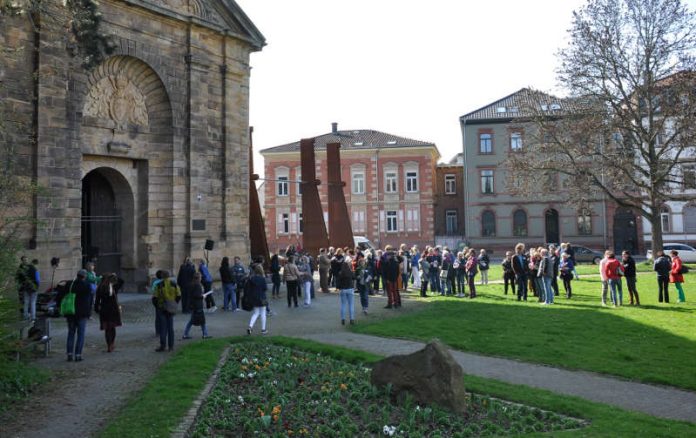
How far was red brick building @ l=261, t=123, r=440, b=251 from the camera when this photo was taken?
50938mm

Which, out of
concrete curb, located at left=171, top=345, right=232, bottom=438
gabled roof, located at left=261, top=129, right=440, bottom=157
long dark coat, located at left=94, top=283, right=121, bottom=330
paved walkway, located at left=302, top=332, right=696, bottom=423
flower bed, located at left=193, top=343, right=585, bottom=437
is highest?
gabled roof, located at left=261, top=129, right=440, bottom=157

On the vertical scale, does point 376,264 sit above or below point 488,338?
above

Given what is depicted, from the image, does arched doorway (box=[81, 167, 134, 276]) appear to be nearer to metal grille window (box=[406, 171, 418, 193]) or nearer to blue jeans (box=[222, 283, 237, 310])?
blue jeans (box=[222, 283, 237, 310])

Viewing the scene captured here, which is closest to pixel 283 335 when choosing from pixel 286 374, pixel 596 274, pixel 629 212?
pixel 286 374

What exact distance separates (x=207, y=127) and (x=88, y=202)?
194 inches

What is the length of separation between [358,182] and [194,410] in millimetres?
45369

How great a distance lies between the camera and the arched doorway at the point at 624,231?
45.8m

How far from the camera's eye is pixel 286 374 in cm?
877

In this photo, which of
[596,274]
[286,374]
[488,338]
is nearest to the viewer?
[286,374]

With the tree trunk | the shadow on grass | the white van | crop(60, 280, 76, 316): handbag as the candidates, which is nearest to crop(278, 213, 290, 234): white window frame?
the white van

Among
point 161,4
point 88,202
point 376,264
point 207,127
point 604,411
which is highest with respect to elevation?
point 161,4

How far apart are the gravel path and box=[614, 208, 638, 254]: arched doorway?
1492 inches

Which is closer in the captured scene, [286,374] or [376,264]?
[286,374]

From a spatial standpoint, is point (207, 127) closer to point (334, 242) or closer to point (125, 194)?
point (125, 194)
